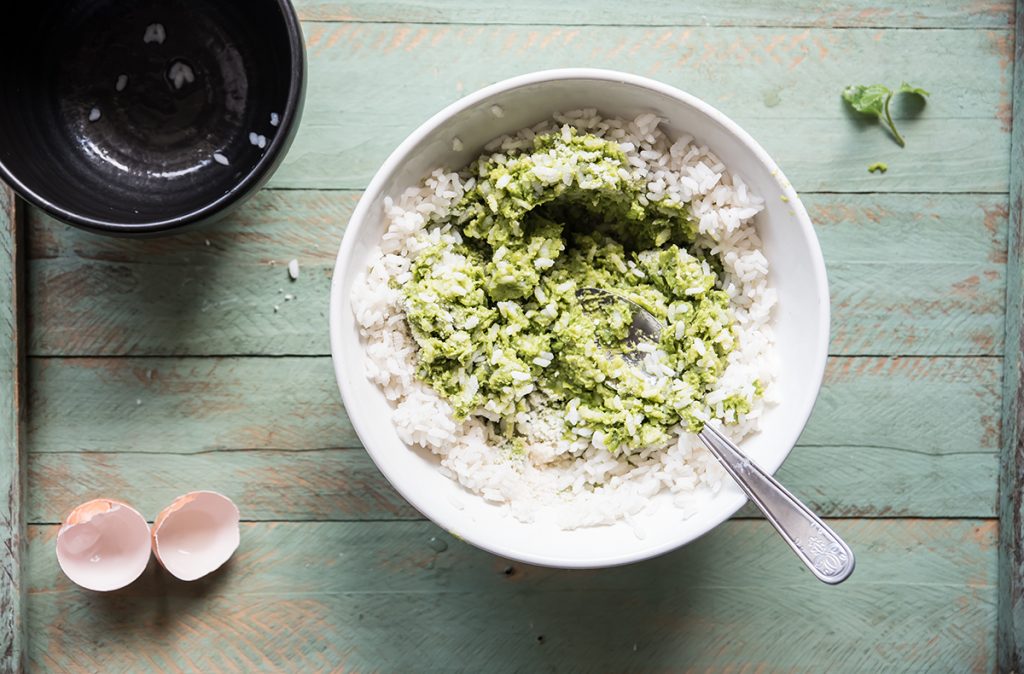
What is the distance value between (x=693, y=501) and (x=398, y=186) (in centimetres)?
70

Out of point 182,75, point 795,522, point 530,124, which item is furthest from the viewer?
point 182,75

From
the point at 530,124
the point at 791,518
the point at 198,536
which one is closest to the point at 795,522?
the point at 791,518

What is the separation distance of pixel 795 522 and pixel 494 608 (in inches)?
25.6

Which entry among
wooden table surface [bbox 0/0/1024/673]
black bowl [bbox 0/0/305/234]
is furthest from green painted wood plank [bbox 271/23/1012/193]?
black bowl [bbox 0/0/305/234]

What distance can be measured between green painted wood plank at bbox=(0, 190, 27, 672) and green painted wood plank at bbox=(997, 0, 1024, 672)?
6.14ft

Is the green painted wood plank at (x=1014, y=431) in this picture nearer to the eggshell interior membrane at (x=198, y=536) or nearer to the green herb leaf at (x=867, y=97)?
the green herb leaf at (x=867, y=97)

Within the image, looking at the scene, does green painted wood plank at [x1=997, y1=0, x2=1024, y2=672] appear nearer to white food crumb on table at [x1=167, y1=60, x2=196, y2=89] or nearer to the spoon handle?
the spoon handle

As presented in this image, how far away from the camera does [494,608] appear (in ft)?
5.71

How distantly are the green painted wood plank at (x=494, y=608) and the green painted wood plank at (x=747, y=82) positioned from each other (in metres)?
0.69

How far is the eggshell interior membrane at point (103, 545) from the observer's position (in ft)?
5.41

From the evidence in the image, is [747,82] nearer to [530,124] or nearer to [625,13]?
[625,13]

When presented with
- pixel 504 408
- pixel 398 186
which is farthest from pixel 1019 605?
pixel 398 186

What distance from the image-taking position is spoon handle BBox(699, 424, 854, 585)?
1.33m

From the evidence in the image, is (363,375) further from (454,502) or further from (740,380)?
(740,380)
